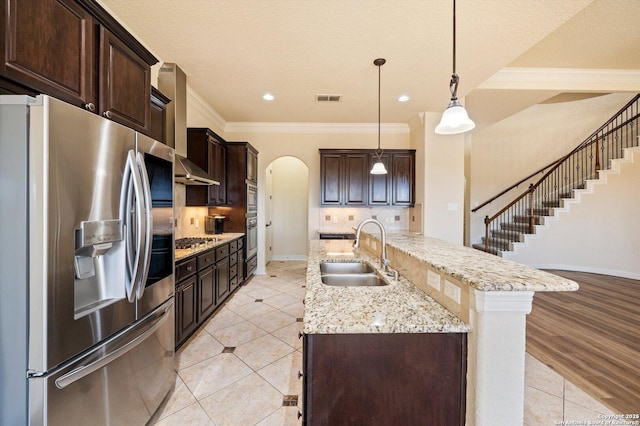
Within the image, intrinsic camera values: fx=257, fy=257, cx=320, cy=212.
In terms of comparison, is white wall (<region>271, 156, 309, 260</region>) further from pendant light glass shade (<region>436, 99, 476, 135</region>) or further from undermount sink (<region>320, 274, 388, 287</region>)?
pendant light glass shade (<region>436, 99, 476, 135</region>)

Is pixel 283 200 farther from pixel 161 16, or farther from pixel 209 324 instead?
pixel 161 16

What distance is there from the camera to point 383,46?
2617mm

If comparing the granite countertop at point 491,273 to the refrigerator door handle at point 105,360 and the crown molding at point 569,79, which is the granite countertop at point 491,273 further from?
the crown molding at point 569,79

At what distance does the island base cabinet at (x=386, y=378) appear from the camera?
3.50 ft

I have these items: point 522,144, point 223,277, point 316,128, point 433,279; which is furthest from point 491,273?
point 522,144

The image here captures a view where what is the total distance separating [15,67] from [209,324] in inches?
108

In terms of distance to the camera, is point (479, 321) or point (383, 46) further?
point (383, 46)

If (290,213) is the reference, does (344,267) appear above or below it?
below

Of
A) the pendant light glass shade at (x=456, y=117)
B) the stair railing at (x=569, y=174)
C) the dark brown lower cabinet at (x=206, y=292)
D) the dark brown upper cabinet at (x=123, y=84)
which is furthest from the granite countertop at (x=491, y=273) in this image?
the stair railing at (x=569, y=174)

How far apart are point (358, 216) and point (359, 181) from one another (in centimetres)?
76

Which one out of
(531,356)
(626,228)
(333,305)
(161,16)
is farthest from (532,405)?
(626,228)

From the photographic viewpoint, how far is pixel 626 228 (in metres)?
4.89

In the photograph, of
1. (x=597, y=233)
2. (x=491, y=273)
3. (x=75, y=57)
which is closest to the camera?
(x=491, y=273)

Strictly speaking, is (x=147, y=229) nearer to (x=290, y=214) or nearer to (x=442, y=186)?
(x=442, y=186)
